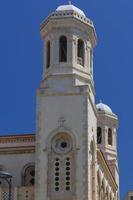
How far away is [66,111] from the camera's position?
51.2 m

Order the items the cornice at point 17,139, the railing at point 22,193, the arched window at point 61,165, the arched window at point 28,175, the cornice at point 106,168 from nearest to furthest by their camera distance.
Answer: the arched window at point 61,165 < the railing at point 22,193 < the arched window at point 28,175 < the cornice at point 17,139 < the cornice at point 106,168

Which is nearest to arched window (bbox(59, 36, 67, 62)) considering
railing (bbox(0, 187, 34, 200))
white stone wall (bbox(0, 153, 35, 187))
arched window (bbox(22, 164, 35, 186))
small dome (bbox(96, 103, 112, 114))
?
white stone wall (bbox(0, 153, 35, 187))

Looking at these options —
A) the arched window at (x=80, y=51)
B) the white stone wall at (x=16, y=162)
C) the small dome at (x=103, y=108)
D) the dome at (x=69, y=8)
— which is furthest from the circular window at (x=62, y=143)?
A: the small dome at (x=103, y=108)

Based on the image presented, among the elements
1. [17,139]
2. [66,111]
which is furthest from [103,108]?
[66,111]

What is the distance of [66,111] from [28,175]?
6566mm

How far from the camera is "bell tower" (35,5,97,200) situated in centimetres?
4928

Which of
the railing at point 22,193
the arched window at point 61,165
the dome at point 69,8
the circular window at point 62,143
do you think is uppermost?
the dome at point 69,8

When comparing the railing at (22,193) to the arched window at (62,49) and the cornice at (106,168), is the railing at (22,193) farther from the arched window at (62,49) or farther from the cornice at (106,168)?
the arched window at (62,49)

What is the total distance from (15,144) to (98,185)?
7.24 metres

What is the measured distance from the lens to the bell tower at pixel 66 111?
162 feet

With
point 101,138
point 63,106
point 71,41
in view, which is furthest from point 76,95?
point 101,138

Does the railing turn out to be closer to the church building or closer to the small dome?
the church building

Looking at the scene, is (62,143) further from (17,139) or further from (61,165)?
(17,139)

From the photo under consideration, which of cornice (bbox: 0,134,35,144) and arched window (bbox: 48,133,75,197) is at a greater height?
cornice (bbox: 0,134,35,144)
